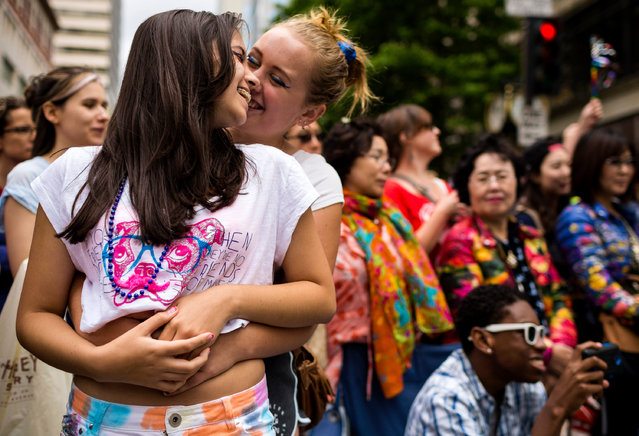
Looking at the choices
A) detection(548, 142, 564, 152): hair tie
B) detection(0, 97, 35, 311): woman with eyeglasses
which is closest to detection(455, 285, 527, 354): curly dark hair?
detection(548, 142, 564, 152): hair tie

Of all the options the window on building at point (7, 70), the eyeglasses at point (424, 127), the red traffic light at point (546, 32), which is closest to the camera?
the eyeglasses at point (424, 127)

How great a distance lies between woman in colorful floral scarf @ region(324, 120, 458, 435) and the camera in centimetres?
414

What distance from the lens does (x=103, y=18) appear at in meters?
110

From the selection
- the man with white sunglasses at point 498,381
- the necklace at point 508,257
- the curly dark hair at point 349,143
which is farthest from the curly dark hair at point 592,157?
the man with white sunglasses at point 498,381

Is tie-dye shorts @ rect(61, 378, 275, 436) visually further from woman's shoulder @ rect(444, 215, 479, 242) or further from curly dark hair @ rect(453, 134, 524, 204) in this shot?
curly dark hair @ rect(453, 134, 524, 204)

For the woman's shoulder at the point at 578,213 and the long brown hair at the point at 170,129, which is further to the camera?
the woman's shoulder at the point at 578,213

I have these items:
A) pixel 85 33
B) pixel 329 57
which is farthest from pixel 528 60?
pixel 85 33

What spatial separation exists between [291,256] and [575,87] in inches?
833

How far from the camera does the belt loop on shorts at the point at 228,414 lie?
1.90m

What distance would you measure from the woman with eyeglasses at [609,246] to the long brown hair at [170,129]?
3.20 m

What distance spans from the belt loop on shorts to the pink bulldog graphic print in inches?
11.5

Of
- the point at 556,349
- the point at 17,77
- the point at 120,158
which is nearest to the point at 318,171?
the point at 120,158

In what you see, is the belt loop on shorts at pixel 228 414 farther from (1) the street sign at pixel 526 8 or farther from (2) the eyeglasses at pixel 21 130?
(1) the street sign at pixel 526 8

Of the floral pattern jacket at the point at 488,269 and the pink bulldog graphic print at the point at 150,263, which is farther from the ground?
the pink bulldog graphic print at the point at 150,263
